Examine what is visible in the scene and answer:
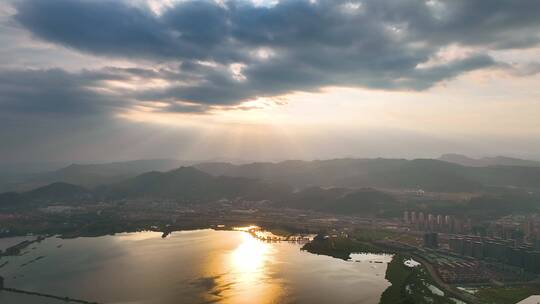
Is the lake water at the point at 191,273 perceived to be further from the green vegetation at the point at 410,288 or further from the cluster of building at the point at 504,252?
the cluster of building at the point at 504,252

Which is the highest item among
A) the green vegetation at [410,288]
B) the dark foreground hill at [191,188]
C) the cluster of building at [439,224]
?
the dark foreground hill at [191,188]

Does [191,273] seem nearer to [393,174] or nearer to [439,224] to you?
[439,224]

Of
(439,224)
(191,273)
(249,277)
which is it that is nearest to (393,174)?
(439,224)

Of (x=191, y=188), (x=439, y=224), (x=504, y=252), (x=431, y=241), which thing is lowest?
(x=504, y=252)

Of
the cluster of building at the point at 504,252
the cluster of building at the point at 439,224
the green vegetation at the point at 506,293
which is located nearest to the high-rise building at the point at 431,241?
the cluster of building at the point at 504,252

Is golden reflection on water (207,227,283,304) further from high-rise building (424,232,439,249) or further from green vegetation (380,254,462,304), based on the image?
high-rise building (424,232,439,249)

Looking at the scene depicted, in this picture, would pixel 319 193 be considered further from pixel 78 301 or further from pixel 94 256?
pixel 78 301
